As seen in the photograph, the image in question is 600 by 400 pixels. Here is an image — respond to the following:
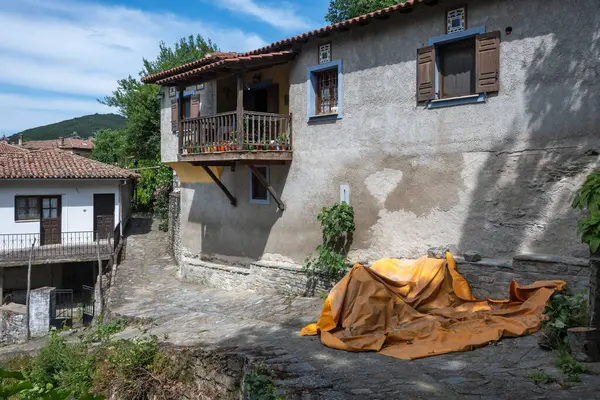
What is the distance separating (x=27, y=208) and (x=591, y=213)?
20054 millimetres

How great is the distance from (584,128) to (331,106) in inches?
211

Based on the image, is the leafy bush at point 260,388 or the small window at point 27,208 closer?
the leafy bush at point 260,388

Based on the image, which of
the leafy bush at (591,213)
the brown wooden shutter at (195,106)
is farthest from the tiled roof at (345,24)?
the leafy bush at (591,213)

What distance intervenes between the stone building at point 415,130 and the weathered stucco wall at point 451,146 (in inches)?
0.9

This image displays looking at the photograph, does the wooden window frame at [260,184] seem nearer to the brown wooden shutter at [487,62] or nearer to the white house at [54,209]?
the brown wooden shutter at [487,62]

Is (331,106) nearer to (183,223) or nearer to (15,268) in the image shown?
(183,223)

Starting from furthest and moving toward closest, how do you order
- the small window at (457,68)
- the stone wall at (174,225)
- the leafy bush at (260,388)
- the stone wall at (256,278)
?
the stone wall at (174,225), the stone wall at (256,278), the small window at (457,68), the leafy bush at (260,388)

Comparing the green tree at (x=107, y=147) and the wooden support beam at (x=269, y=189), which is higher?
the green tree at (x=107, y=147)

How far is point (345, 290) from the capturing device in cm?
795

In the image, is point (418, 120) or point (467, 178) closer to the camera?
point (467, 178)

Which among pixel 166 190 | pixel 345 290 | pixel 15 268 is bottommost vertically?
pixel 15 268

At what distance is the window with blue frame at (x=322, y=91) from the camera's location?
1120 centimetres

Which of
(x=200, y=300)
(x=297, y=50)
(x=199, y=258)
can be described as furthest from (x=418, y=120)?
(x=199, y=258)

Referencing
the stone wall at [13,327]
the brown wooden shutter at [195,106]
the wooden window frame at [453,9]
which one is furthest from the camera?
the stone wall at [13,327]
